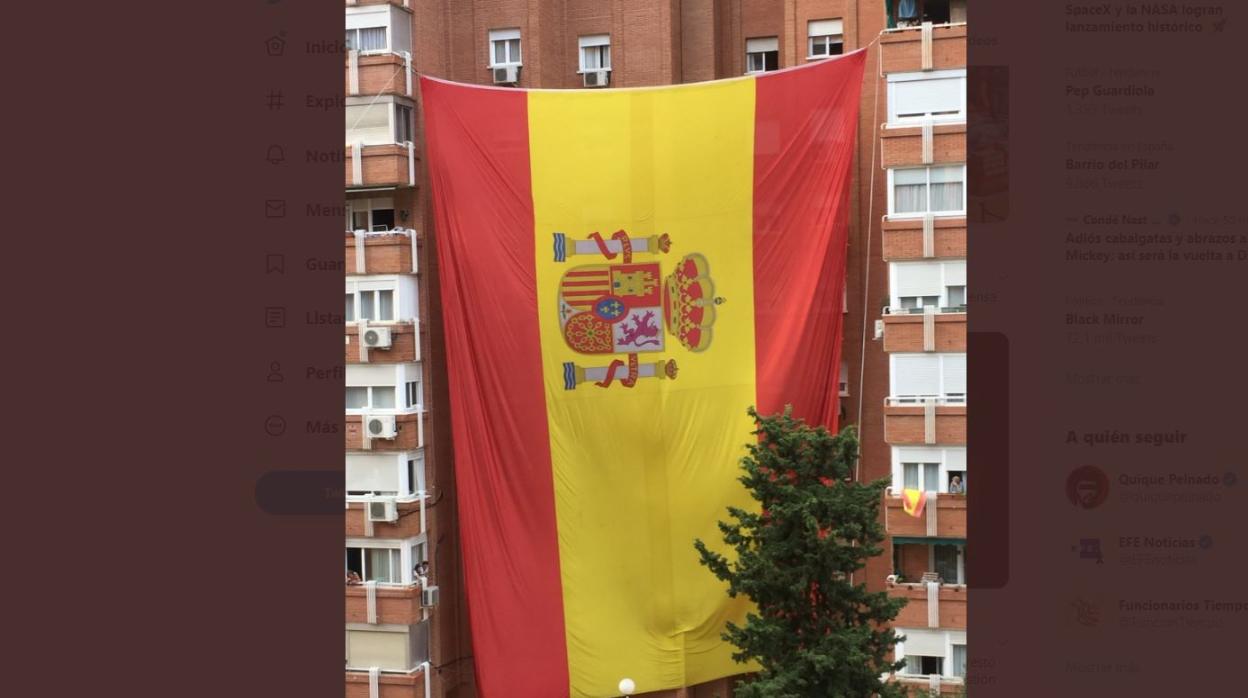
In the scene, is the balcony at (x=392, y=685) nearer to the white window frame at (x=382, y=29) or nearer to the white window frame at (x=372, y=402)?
the white window frame at (x=372, y=402)

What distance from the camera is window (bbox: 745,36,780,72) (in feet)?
34.7

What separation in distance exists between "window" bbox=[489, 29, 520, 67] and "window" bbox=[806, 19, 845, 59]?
2029 millimetres

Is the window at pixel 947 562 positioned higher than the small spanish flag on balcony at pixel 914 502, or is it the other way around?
the small spanish flag on balcony at pixel 914 502

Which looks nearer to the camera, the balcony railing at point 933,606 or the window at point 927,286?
the balcony railing at point 933,606

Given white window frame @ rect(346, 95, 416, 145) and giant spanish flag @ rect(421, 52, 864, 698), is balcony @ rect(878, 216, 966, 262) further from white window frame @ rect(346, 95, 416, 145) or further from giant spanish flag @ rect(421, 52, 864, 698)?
white window frame @ rect(346, 95, 416, 145)

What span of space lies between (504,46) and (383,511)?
3336 millimetres

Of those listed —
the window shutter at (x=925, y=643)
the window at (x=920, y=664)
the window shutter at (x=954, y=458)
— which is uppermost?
the window shutter at (x=954, y=458)

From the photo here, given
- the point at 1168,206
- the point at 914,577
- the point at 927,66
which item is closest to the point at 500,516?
the point at 914,577

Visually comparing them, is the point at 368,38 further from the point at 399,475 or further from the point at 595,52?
the point at 399,475

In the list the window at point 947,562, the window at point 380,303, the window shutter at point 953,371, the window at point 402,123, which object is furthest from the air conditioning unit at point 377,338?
the window at point 947,562

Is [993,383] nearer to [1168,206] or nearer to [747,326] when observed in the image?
[1168,206]

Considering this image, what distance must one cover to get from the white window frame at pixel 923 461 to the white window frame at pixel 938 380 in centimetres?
28

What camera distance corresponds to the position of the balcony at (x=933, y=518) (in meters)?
8.88
